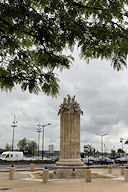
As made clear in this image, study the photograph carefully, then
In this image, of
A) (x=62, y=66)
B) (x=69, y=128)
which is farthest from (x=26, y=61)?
(x=69, y=128)

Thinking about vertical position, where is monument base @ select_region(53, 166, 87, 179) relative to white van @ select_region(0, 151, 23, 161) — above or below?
above

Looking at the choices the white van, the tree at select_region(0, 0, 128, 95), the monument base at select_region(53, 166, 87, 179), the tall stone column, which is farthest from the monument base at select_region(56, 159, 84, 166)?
the white van

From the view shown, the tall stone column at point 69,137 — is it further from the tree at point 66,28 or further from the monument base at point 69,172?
the tree at point 66,28

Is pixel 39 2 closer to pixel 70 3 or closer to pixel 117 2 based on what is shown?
pixel 70 3

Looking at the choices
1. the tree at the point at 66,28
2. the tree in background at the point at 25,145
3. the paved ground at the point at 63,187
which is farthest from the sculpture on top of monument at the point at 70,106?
the tree in background at the point at 25,145

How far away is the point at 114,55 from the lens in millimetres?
5191

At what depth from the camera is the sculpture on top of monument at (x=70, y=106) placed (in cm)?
2181

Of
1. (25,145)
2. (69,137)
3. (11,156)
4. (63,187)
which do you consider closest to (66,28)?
(63,187)

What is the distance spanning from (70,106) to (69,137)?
9.17 ft

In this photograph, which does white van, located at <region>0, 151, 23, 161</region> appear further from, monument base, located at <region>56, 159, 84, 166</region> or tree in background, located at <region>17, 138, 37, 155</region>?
tree in background, located at <region>17, 138, 37, 155</region>

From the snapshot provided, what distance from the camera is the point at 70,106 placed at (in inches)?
866

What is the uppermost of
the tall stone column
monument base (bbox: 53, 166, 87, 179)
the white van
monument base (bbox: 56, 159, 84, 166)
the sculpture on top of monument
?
the sculpture on top of monument

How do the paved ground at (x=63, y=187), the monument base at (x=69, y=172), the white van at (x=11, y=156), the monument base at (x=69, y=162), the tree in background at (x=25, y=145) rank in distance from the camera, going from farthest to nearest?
the tree in background at (x=25, y=145), the white van at (x=11, y=156), the monument base at (x=69, y=162), the monument base at (x=69, y=172), the paved ground at (x=63, y=187)

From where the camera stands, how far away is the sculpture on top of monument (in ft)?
71.6
